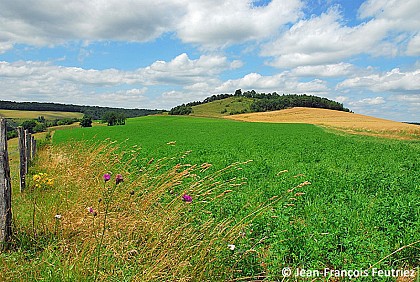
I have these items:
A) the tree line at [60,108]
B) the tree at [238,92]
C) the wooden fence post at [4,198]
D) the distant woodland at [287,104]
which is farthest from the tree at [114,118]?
the wooden fence post at [4,198]

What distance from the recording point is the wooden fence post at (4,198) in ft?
16.7

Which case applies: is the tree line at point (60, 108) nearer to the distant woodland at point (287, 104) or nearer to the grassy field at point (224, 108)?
the distant woodland at point (287, 104)

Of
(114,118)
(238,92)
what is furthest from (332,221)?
(238,92)

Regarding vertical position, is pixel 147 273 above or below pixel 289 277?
above

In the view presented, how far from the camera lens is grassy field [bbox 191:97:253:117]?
127 meters

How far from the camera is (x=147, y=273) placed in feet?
11.4

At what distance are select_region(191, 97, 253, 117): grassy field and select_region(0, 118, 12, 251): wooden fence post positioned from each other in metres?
118

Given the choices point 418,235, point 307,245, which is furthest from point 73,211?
point 418,235

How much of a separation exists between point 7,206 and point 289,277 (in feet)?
13.8

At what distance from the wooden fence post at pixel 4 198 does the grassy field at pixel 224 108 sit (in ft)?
386

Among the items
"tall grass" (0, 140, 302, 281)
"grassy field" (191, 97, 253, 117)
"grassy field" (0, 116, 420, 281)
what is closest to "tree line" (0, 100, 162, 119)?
"grassy field" (191, 97, 253, 117)

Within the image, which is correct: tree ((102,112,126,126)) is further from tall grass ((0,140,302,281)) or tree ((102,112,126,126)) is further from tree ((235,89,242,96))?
tall grass ((0,140,302,281))

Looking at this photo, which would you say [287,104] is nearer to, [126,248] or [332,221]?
[332,221]

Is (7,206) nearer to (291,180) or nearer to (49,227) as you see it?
(49,227)
